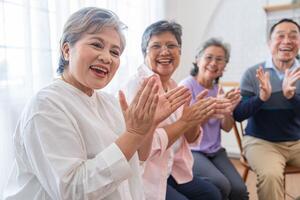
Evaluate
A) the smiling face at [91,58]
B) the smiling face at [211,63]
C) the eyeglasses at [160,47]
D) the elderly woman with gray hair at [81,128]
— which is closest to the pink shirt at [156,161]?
the eyeglasses at [160,47]

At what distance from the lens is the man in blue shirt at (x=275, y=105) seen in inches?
72.9

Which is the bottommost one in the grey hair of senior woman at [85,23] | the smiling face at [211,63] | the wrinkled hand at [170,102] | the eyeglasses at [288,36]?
the wrinkled hand at [170,102]

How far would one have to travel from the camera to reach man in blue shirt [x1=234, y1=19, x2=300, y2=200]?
185 centimetres

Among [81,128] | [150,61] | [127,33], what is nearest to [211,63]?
[150,61]

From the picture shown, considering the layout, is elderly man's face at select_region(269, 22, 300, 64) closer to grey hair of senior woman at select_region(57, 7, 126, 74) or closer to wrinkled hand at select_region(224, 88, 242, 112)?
wrinkled hand at select_region(224, 88, 242, 112)

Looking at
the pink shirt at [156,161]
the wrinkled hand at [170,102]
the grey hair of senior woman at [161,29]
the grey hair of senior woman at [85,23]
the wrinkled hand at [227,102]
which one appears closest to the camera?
the grey hair of senior woman at [85,23]

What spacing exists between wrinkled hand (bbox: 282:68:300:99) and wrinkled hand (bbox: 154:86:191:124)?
0.87m

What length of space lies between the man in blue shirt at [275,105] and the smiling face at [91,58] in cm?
119

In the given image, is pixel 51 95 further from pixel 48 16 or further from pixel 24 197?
pixel 48 16

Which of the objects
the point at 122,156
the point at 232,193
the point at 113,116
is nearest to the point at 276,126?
the point at 232,193

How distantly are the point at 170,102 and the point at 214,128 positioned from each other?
77 cm

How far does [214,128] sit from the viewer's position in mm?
1927

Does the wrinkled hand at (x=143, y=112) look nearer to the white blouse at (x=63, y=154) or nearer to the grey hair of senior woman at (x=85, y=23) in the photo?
the white blouse at (x=63, y=154)

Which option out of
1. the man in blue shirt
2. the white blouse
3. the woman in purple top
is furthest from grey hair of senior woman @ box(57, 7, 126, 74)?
the man in blue shirt
